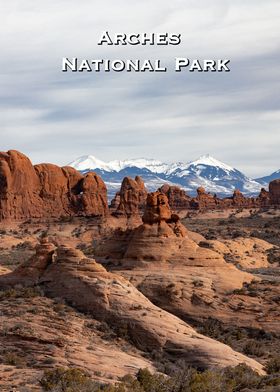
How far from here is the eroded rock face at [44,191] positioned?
96.7 metres

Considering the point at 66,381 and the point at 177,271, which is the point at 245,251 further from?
the point at 66,381

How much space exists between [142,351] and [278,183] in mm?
124030

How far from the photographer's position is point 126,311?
2947cm

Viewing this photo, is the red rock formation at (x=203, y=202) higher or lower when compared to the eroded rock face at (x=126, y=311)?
lower

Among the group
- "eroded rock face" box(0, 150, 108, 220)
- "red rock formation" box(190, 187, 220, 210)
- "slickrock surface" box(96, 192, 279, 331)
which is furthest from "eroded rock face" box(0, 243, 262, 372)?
"red rock formation" box(190, 187, 220, 210)

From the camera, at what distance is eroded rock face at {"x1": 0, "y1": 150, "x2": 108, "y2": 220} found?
9669 cm

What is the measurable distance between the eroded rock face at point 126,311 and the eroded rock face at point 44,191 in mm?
63359

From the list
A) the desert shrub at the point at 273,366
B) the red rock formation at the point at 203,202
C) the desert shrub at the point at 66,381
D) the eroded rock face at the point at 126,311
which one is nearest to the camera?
the desert shrub at the point at 66,381

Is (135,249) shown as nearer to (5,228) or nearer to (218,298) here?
(218,298)

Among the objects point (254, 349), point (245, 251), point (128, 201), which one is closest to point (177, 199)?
point (128, 201)

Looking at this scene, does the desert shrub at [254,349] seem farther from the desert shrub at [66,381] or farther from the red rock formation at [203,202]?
the red rock formation at [203,202]

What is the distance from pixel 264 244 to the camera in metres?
75.5

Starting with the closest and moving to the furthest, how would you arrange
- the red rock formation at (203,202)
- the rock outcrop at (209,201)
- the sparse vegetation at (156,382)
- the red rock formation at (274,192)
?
the sparse vegetation at (156,382)
the red rock formation at (274,192)
the rock outcrop at (209,201)
the red rock formation at (203,202)

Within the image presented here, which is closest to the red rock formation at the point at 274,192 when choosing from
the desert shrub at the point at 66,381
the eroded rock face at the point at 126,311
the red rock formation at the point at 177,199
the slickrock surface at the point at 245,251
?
the red rock formation at the point at 177,199
